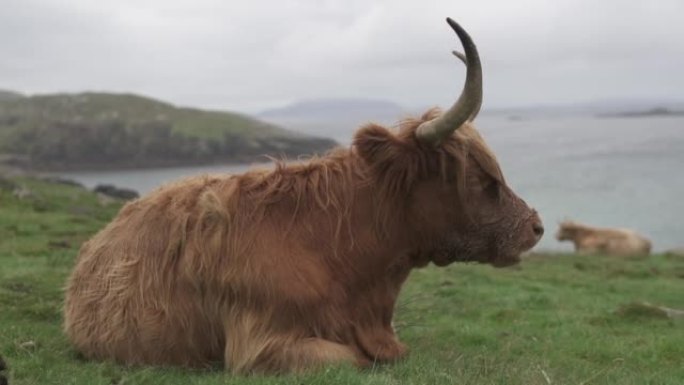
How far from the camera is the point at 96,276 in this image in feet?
20.5

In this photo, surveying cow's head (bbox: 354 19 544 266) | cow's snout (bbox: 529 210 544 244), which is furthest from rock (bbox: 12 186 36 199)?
cow's snout (bbox: 529 210 544 244)

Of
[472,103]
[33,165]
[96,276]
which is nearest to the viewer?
[472,103]

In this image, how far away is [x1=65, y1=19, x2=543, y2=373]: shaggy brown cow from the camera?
546 centimetres

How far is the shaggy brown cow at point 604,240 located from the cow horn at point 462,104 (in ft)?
77.3

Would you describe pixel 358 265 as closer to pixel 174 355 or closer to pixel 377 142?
pixel 377 142

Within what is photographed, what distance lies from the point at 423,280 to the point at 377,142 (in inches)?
387

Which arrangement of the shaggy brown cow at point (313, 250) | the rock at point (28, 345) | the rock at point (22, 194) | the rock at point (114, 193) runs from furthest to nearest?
the rock at point (114, 193)
the rock at point (22, 194)
the rock at point (28, 345)
the shaggy brown cow at point (313, 250)

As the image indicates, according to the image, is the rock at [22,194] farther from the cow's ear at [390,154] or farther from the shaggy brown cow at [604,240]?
the cow's ear at [390,154]

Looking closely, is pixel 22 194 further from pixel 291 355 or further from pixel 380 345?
pixel 291 355

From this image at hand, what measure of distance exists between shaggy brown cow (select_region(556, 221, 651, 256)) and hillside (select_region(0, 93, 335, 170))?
81227 mm

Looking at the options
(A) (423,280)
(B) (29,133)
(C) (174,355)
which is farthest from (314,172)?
(B) (29,133)

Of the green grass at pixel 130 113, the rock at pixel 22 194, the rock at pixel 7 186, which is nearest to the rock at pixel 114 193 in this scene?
the rock at pixel 7 186

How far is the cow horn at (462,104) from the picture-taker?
193 inches

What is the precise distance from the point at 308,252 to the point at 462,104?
1.42m
